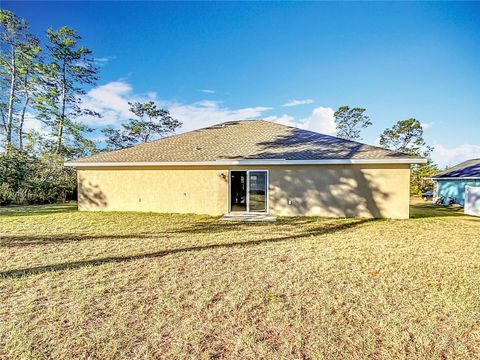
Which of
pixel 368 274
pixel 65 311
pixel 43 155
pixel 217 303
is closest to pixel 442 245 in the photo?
pixel 368 274

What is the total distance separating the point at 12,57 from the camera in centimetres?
1953

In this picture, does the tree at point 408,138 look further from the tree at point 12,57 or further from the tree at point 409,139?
the tree at point 12,57

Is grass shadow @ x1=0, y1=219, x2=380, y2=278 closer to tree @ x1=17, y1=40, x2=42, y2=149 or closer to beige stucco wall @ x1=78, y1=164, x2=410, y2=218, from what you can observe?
beige stucco wall @ x1=78, y1=164, x2=410, y2=218

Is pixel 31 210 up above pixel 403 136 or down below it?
below

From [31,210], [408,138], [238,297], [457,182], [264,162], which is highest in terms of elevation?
[408,138]

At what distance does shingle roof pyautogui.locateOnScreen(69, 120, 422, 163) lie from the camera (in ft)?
34.5

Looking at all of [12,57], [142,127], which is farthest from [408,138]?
[12,57]

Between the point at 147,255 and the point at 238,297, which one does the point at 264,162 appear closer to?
the point at 147,255

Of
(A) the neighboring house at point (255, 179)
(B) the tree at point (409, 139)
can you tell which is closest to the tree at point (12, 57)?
(A) the neighboring house at point (255, 179)

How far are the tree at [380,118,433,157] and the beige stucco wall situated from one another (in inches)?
937

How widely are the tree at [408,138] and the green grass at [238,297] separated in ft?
88.1

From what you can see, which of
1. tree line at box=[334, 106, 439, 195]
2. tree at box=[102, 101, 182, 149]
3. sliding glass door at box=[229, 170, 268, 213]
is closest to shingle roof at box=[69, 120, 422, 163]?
sliding glass door at box=[229, 170, 268, 213]

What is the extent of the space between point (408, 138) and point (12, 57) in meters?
40.5

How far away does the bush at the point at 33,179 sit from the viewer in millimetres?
14180
